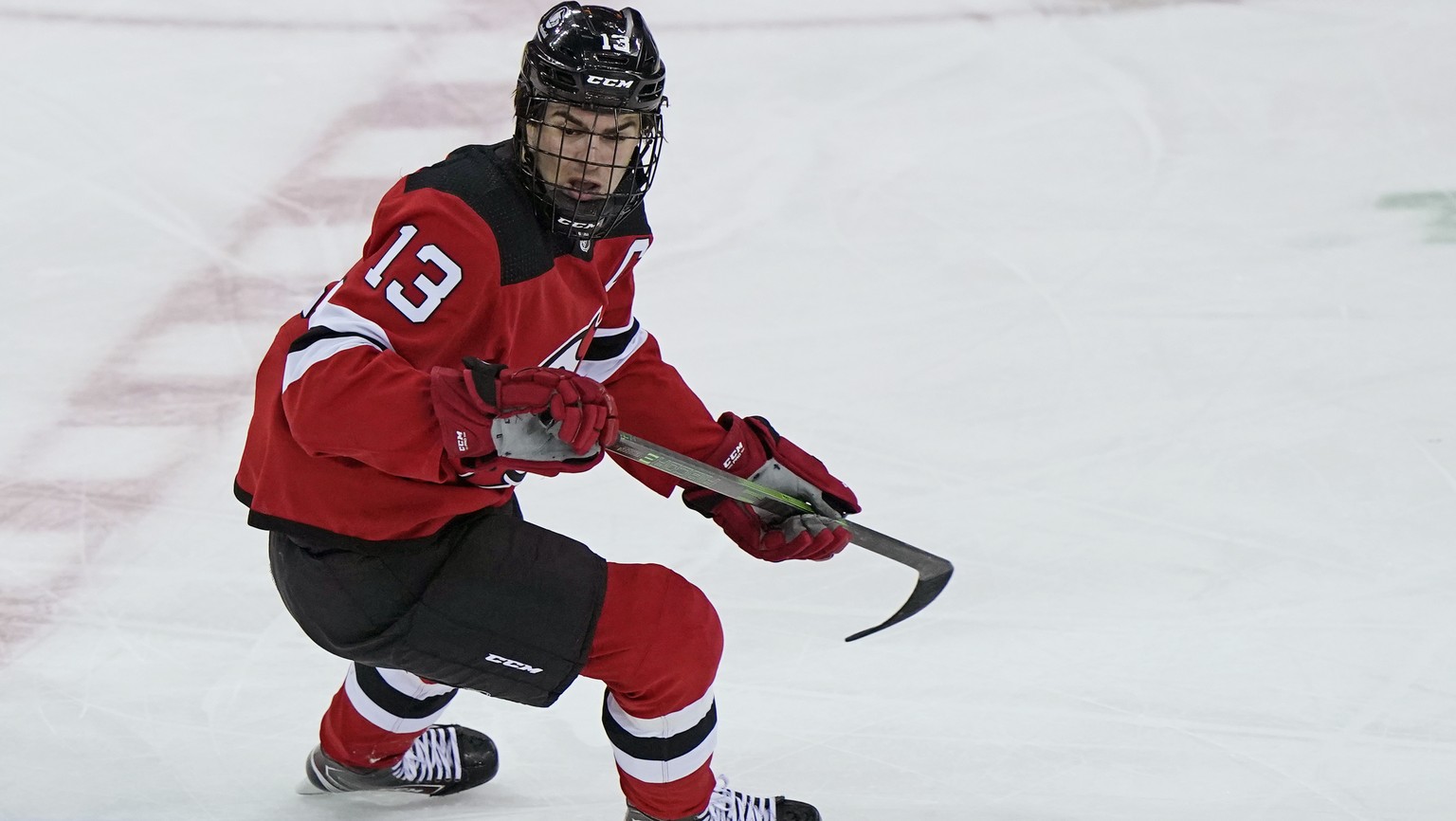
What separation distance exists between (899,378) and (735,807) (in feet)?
4.90

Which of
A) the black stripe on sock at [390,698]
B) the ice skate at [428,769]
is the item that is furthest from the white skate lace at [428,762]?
the black stripe on sock at [390,698]

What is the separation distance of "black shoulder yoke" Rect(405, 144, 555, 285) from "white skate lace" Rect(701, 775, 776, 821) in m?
0.87

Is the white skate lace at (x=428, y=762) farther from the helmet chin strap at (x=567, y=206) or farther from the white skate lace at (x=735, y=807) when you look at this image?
the helmet chin strap at (x=567, y=206)

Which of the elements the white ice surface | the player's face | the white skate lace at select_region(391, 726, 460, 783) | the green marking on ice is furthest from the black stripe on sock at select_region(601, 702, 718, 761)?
the green marking on ice

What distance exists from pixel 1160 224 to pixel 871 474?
147cm

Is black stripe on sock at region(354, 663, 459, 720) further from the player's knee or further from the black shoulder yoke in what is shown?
the black shoulder yoke

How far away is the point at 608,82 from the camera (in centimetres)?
195

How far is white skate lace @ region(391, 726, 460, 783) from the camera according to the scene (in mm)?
2557

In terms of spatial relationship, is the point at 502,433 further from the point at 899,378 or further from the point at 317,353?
the point at 899,378

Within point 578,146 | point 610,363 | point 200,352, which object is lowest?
point 200,352

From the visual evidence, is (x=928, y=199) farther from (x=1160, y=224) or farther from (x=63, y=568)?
(x=63, y=568)

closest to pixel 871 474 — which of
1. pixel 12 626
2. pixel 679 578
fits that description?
pixel 679 578

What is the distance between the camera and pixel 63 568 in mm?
3039

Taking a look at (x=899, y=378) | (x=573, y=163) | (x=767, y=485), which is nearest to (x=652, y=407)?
A: (x=767, y=485)
